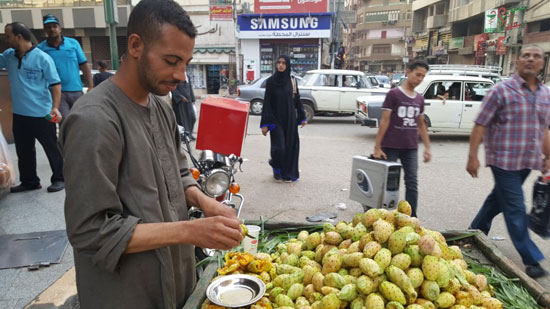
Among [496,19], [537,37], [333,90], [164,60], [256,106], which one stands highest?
[496,19]

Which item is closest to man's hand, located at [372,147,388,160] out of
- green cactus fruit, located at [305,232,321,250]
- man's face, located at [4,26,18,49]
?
green cactus fruit, located at [305,232,321,250]

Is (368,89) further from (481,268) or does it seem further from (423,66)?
(481,268)

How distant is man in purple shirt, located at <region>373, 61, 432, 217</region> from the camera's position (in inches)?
170

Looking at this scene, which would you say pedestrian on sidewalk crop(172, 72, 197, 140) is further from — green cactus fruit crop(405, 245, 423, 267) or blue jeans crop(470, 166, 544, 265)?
green cactus fruit crop(405, 245, 423, 267)

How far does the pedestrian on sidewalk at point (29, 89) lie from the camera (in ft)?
15.2

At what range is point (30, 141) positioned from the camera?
4863 millimetres

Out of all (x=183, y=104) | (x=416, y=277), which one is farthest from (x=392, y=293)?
(x=183, y=104)

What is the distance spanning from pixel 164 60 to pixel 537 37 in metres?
32.9

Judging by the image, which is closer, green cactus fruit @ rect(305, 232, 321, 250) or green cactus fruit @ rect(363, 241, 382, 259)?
green cactus fruit @ rect(363, 241, 382, 259)

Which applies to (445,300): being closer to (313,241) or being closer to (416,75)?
(313,241)

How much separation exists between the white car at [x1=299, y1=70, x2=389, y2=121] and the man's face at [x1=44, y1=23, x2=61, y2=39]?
28.4ft

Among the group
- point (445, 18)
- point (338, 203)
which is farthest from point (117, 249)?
point (445, 18)

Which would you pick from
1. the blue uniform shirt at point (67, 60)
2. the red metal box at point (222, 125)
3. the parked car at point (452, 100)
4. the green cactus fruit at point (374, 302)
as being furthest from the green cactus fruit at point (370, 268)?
the parked car at point (452, 100)

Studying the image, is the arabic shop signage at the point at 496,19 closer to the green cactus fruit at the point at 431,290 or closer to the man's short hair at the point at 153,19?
the green cactus fruit at the point at 431,290
